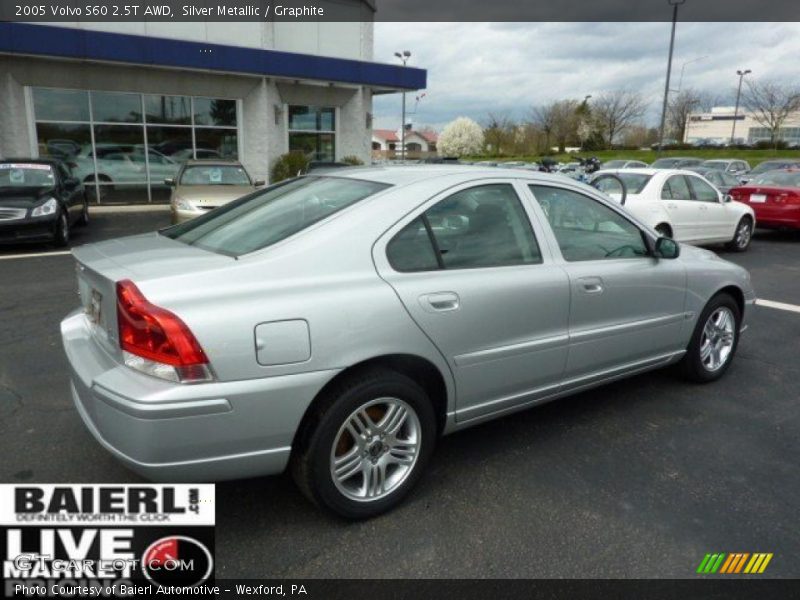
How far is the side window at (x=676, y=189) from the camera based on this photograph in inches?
396

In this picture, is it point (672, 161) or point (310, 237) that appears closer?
point (310, 237)

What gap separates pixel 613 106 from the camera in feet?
205

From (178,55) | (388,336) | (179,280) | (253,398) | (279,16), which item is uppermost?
(279,16)

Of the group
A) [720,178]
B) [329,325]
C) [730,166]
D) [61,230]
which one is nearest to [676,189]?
[720,178]

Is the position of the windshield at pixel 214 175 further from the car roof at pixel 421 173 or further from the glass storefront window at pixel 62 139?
the car roof at pixel 421 173

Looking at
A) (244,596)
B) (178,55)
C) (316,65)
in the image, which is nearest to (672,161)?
(316,65)

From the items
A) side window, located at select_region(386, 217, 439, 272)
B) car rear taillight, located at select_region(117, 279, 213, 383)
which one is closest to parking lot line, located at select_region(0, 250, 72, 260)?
car rear taillight, located at select_region(117, 279, 213, 383)

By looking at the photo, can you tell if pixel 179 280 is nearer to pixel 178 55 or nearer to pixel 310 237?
pixel 310 237

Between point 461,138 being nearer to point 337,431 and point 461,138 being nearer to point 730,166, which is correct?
point 730,166

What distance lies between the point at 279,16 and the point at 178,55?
4.62 metres

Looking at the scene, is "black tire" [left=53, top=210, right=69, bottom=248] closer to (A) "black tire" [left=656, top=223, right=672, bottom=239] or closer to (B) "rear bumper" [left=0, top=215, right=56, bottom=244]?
(B) "rear bumper" [left=0, top=215, right=56, bottom=244]

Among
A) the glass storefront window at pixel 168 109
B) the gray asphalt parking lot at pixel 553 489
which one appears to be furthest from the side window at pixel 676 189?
the glass storefront window at pixel 168 109

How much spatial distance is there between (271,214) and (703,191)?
9.76m

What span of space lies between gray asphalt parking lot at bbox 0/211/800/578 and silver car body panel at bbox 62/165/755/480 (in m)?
0.37
